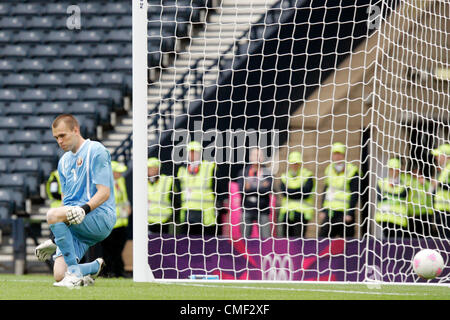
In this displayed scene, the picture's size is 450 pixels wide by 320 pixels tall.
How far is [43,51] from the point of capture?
13.6 metres

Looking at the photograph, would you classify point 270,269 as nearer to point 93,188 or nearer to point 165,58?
point 93,188

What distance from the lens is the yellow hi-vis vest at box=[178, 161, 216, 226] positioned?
934 cm

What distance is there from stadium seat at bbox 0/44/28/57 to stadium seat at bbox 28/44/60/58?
0.09 metres

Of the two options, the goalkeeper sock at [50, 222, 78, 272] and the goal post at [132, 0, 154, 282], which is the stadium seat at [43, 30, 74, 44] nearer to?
the goal post at [132, 0, 154, 282]

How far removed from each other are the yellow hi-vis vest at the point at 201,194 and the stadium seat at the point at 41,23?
5.59 meters

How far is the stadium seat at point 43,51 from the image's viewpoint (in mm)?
13578

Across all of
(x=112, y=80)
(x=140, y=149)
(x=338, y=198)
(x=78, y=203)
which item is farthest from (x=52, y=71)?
(x=78, y=203)

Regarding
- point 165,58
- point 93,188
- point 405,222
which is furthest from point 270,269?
point 165,58

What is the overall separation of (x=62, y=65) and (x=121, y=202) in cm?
439

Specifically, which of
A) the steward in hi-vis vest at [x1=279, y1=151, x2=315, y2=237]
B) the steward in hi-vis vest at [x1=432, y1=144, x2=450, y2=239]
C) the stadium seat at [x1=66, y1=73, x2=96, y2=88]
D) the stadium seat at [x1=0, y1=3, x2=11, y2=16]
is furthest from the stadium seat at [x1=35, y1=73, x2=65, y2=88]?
the steward in hi-vis vest at [x1=432, y1=144, x2=450, y2=239]

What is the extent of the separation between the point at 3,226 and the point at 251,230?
307 cm

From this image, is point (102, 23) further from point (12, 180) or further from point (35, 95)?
point (12, 180)

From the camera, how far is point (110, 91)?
12719 mm

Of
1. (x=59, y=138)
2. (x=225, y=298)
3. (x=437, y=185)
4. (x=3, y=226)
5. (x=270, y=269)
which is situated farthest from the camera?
(x=3, y=226)
